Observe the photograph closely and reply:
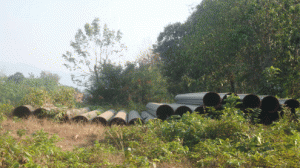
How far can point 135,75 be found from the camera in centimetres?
1455

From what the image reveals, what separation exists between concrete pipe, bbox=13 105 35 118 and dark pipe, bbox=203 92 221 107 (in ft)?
19.9

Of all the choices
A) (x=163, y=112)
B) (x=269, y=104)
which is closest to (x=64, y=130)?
(x=163, y=112)


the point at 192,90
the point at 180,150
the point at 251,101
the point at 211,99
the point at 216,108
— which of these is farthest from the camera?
the point at 192,90

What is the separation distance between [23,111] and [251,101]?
25.4 feet

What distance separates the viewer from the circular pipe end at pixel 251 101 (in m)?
6.09

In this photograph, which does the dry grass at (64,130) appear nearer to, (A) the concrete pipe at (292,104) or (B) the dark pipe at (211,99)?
(B) the dark pipe at (211,99)

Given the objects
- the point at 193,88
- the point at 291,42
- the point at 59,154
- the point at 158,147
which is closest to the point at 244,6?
the point at 291,42

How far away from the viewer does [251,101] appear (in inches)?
245

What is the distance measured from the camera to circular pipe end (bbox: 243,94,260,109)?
6.09 meters

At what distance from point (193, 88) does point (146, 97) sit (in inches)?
127

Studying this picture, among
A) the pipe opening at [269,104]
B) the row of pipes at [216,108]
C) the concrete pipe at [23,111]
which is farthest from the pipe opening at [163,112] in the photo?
the concrete pipe at [23,111]

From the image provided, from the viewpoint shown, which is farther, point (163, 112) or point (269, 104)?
point (163, 112)

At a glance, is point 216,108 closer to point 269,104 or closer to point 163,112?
point 269,104

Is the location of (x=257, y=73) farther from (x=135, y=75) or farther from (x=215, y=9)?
(x=135, y=75)
